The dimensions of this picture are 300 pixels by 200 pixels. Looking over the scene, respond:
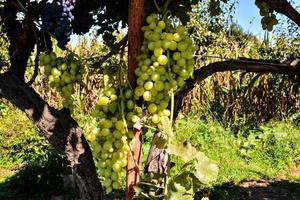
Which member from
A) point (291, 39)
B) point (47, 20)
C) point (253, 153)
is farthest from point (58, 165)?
point (291, 39)

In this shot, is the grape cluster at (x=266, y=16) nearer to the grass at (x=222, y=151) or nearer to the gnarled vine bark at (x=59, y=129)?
the gnarled vine bark at (x=59, y=129)

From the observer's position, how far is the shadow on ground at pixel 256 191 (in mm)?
5532

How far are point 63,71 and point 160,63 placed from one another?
1.88 feet

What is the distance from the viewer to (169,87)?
1442mm

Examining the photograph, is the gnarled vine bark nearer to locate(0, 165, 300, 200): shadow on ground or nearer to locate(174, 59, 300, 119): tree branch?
locate(174, 59, 300, 119): tree branch

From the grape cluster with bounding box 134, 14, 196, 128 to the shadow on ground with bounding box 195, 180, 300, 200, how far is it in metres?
3.97

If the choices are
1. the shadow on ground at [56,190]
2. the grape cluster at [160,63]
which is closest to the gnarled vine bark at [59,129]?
the grape cluster at [160,63]

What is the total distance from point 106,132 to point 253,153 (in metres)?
6.28

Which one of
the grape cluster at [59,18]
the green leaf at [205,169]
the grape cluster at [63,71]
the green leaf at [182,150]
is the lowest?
the green leaf at [205,169]

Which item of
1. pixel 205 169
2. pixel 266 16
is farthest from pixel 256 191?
pixel 205 169

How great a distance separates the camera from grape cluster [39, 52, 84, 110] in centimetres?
185

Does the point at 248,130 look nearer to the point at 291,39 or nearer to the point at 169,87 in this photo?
the point at 291,39

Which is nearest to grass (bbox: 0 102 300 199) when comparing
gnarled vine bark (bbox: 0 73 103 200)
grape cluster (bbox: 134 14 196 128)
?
gnarled vine bark (bbox: 0 73 103 200)

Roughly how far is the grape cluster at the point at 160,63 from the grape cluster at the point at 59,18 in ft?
0.94
